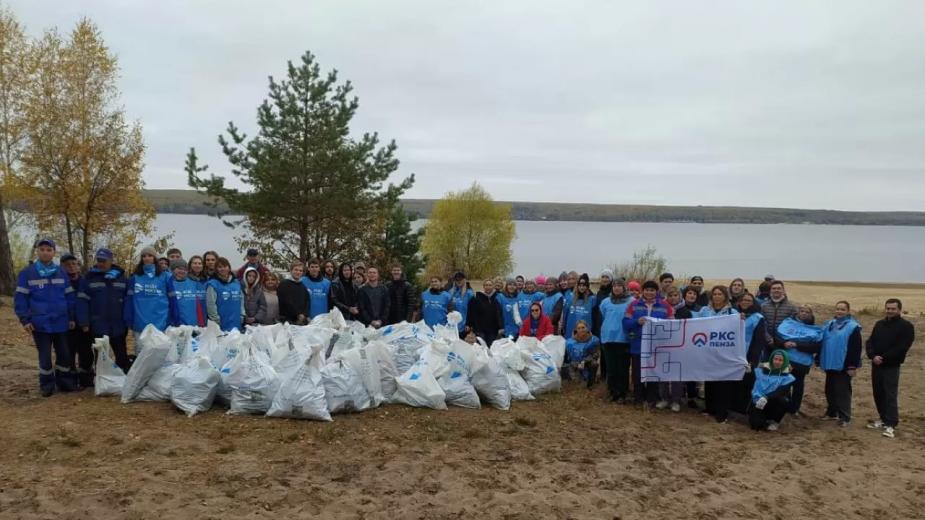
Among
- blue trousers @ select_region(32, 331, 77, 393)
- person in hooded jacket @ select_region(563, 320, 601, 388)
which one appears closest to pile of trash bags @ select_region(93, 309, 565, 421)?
blue trousers @ select_region(32, 331, 77, 393)

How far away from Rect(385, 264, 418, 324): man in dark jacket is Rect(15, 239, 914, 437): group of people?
0.6 inches

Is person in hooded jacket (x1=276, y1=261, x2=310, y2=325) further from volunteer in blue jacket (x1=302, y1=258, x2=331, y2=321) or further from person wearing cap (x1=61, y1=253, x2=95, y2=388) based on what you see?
person wearing cap (x1=61, y1=253, x2=95, y2=388)

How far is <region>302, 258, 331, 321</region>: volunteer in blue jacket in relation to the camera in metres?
7.51

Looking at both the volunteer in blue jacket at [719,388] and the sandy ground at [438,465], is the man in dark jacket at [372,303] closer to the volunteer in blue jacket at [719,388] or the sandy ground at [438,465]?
the sandy ground at [438,465]

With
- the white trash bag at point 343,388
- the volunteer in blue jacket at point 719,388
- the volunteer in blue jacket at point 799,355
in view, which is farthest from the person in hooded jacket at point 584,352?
the white trash bag at point 343,388

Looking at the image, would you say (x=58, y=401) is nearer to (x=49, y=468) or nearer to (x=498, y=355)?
(x=49, y=468)

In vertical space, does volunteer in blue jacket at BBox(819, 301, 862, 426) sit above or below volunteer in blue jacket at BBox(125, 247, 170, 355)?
below

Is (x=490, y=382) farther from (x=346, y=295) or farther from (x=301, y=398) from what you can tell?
(x=346, y=295)

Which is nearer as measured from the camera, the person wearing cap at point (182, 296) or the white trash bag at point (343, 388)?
the white trash bag at point (343, 388)

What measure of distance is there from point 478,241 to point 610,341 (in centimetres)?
2760

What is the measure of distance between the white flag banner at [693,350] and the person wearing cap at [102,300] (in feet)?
17.8

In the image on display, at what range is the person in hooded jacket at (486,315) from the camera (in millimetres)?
8156

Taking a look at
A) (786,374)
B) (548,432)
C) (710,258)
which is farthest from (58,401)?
(710,258)

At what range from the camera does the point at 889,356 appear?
6094mm
